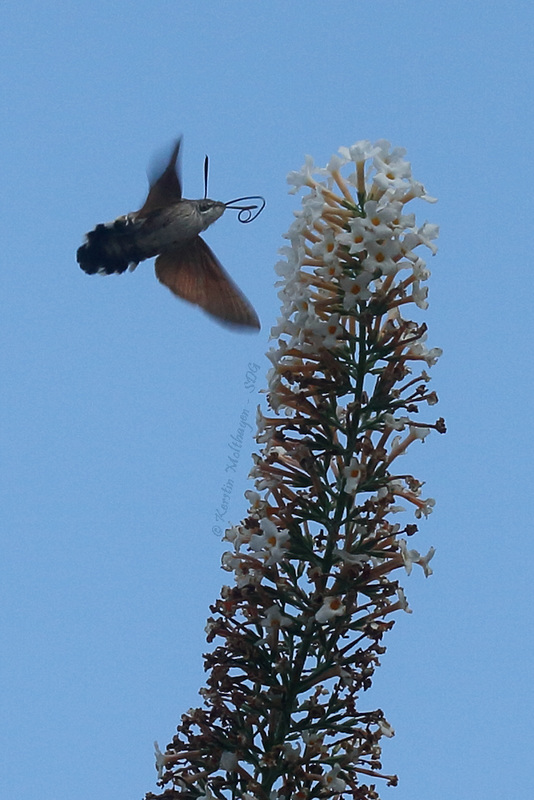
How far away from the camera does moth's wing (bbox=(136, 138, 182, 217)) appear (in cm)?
861

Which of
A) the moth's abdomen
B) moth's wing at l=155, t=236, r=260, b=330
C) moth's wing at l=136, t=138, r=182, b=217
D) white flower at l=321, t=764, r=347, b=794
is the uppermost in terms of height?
moth's wing at l=136, t=138, r=182, b=217

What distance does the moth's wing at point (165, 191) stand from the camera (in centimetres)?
861

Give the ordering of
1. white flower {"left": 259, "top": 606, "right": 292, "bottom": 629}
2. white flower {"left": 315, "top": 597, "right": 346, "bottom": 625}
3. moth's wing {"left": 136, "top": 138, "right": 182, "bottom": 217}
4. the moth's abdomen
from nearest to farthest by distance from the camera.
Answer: white flower {"left": 315, "top": 597, "right": 346, "bottom": 625} → white flower {"left": 259, "top": 606, "right": 292, "bottom": 629} → moth's wing {"left": 136, "top": 138, "right": 182, "bottom": 217} → the moth's abdomen

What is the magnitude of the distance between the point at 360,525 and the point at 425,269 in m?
1.59

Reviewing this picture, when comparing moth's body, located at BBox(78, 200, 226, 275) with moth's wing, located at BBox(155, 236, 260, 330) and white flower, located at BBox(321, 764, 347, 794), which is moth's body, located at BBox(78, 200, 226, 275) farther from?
white flower, located at BBox(321, 764, 347, 794)

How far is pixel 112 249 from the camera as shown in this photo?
346 inches

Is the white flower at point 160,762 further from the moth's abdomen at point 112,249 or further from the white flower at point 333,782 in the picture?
the moth's abdomen at point 112,249

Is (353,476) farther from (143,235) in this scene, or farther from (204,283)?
(143,235)

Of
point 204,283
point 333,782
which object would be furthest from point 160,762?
point 204,283

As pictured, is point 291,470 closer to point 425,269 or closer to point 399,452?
point 399,452

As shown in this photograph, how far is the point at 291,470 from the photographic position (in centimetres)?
723

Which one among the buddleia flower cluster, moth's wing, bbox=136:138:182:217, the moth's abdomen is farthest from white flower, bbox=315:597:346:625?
moth's wing, bbox=136:138:182:217

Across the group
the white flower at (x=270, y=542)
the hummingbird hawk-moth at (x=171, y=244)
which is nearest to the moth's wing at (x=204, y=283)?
the hummingbird hawk-moth at (x=171, y=244)

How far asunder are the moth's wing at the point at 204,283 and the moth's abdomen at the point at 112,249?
208 millimetres
